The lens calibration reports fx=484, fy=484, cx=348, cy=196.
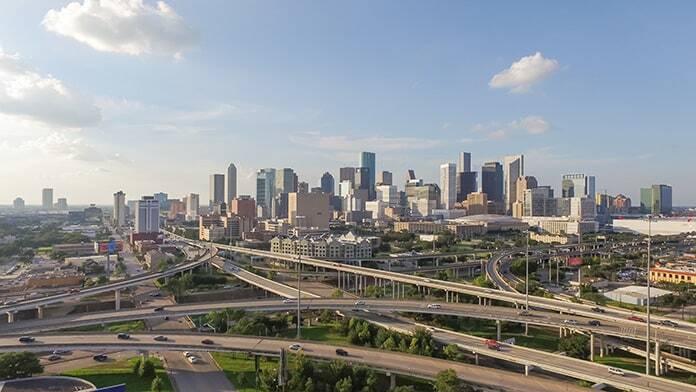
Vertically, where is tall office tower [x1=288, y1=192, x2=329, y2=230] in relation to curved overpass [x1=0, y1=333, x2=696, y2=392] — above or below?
above

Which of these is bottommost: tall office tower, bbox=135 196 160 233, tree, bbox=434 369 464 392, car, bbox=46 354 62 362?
car, bbox=46 354 62 362

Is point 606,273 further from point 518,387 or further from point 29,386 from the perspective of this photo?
point 29,386

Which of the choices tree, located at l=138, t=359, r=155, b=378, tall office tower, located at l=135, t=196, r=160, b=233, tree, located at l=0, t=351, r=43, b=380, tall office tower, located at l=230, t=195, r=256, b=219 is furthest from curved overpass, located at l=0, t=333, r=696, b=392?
tall office tower, located at l=230, t=195, r=256, b=219

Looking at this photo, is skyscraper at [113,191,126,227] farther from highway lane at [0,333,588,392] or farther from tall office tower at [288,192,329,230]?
highway lane at [0,333,588,392]

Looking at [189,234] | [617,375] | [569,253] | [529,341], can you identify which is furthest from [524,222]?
[617,375]

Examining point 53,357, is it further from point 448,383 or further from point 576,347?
point 576,347

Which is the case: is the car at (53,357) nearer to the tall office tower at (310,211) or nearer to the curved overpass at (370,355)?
the curved overpass at (370,355)
